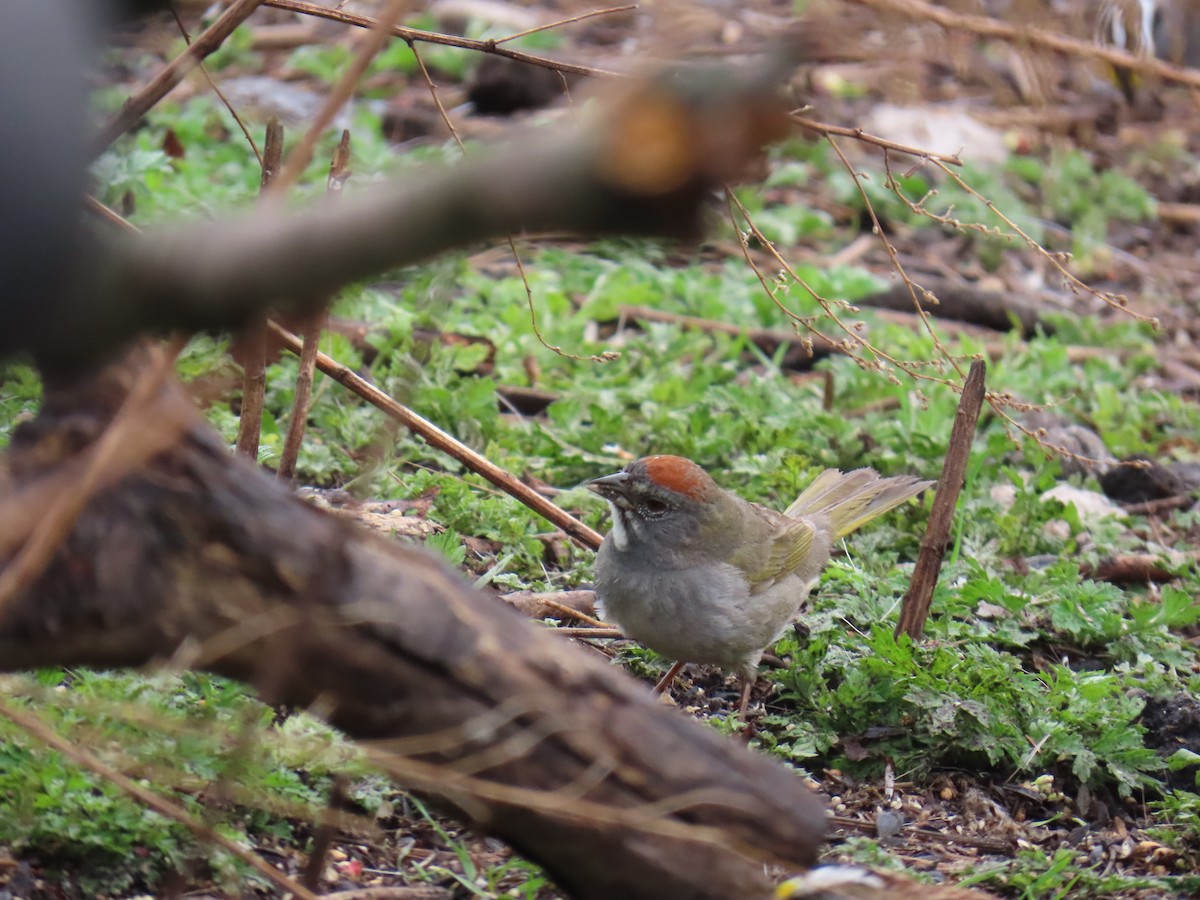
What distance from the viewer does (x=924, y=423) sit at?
638 cm

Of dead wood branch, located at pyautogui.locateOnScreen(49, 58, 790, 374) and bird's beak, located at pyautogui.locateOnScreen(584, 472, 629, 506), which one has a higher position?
dead wood branch, located at pyautogui.locateOnScreen(49, 58, 790, 374)

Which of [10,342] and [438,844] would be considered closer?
[10,342]

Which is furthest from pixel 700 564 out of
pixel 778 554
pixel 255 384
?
pixel 255 384

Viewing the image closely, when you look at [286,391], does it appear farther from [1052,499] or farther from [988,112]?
[988,112]

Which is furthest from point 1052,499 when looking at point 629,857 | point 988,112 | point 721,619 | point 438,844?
point 988,112

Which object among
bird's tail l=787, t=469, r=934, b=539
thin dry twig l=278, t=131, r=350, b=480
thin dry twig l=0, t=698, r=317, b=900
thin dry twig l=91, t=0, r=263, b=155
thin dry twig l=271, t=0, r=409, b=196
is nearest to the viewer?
thin dry twig l=271, t=0, r=409, b=196

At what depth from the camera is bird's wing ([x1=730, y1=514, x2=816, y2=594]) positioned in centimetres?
484

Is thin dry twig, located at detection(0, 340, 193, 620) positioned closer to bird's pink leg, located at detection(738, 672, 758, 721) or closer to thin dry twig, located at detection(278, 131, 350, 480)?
thin dry twig, located at detection(278, 131, 350, 480)

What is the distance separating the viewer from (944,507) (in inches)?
173

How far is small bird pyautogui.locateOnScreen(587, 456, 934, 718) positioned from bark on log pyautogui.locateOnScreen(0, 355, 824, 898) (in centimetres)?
193

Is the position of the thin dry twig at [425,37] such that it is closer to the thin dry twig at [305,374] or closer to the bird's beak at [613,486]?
the thin dry twig at [305,374]

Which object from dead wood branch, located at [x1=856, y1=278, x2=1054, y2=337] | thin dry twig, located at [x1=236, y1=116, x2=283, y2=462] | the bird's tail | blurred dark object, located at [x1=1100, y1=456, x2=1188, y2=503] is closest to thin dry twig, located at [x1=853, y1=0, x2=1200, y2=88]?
thin dry twig, located at [x1=236, y1=116, x2=283, y2=462]

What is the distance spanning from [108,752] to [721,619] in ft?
6.99

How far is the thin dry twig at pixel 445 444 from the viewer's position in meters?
4.26
